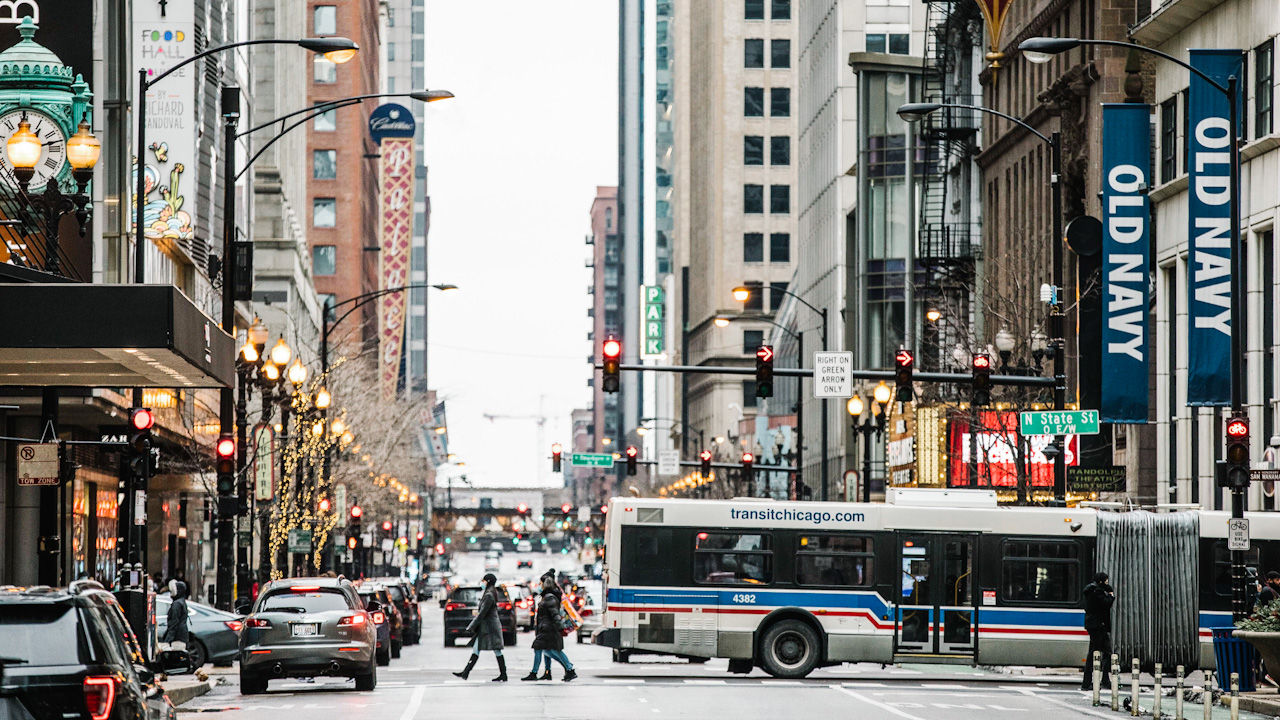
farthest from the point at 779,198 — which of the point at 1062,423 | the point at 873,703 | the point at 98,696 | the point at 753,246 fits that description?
the point at 98,696

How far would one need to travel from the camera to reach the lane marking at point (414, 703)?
2260cm

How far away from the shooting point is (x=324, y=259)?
130000 millimetres

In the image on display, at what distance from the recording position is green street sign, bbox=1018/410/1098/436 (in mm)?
32594

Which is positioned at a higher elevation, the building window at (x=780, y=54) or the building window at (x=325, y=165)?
the building window at (x=780, y=54)

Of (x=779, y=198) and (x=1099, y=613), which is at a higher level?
(x=779, y=198)

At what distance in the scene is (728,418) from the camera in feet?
463

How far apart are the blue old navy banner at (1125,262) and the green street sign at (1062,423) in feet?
14.1

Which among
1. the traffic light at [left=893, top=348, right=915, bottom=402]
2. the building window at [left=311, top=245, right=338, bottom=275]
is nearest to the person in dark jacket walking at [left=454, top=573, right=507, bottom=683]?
the traffic light at [left=893, top=348, right=915, bottom=402]

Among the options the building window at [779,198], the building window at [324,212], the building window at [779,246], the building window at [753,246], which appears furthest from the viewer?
the building window at [779,198]

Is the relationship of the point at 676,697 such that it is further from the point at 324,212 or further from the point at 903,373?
the point at 324,212

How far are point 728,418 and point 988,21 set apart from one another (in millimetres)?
87745

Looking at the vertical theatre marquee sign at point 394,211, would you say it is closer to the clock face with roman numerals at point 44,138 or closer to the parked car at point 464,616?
the parked car at point 464,616

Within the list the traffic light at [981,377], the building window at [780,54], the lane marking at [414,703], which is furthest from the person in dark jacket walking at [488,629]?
the building window at [780,54]

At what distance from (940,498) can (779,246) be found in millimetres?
116315
